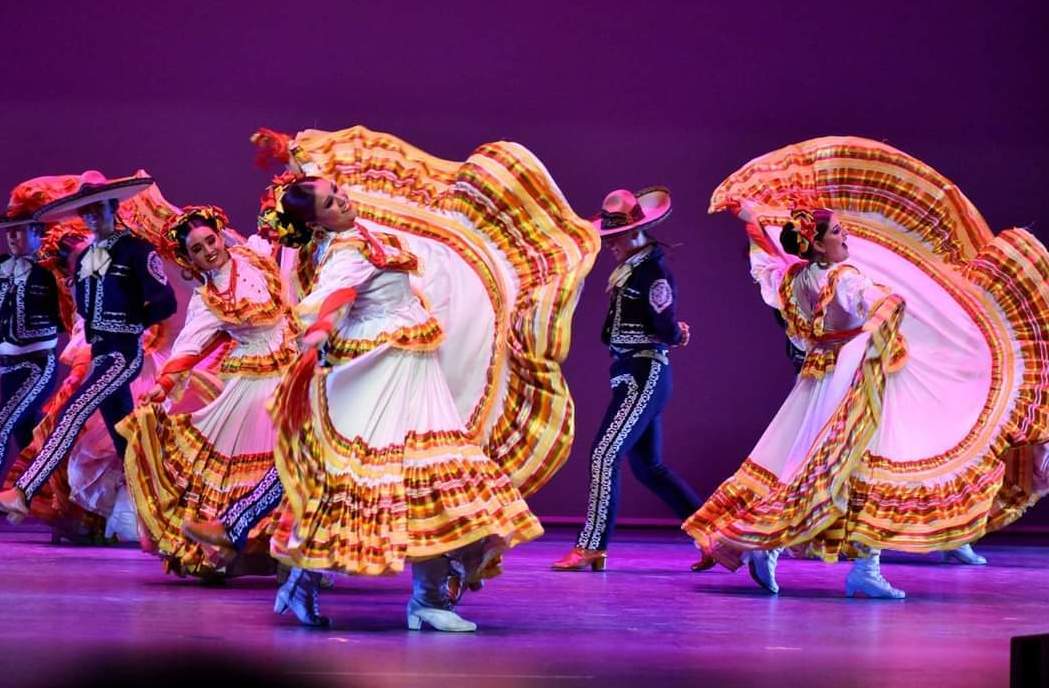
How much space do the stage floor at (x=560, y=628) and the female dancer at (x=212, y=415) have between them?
0.85 ft

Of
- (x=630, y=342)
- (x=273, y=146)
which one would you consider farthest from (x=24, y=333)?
(x=273, y=146)

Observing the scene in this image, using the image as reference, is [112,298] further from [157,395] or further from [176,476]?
[176,476]

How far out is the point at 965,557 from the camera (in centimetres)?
824

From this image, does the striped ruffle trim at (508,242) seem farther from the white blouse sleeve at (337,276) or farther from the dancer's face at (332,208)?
the white blouse sleeve at (337,276)

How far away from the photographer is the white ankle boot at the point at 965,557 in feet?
26.9

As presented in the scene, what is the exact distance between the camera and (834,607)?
605cm

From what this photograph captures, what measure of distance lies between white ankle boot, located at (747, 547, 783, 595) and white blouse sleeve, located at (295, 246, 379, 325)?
2178 millimetres

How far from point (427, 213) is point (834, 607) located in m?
1.93

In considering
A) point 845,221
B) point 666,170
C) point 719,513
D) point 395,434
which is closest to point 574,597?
point 719,513

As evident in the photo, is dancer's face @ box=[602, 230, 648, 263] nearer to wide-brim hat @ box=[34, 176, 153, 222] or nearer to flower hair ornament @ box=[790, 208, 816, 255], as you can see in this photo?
flower hair ornament @ box=[790, 208, 816, 255]

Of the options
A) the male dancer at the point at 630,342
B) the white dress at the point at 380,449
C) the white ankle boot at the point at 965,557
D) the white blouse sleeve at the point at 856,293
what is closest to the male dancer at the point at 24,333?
the male dancer at the point at 630,342

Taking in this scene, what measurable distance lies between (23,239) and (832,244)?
386cm

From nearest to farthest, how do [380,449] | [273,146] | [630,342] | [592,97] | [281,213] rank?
[380,449]
[281,213]
[273,146]
[630,342]
[592,97]

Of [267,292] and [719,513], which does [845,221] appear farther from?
[267,292]
